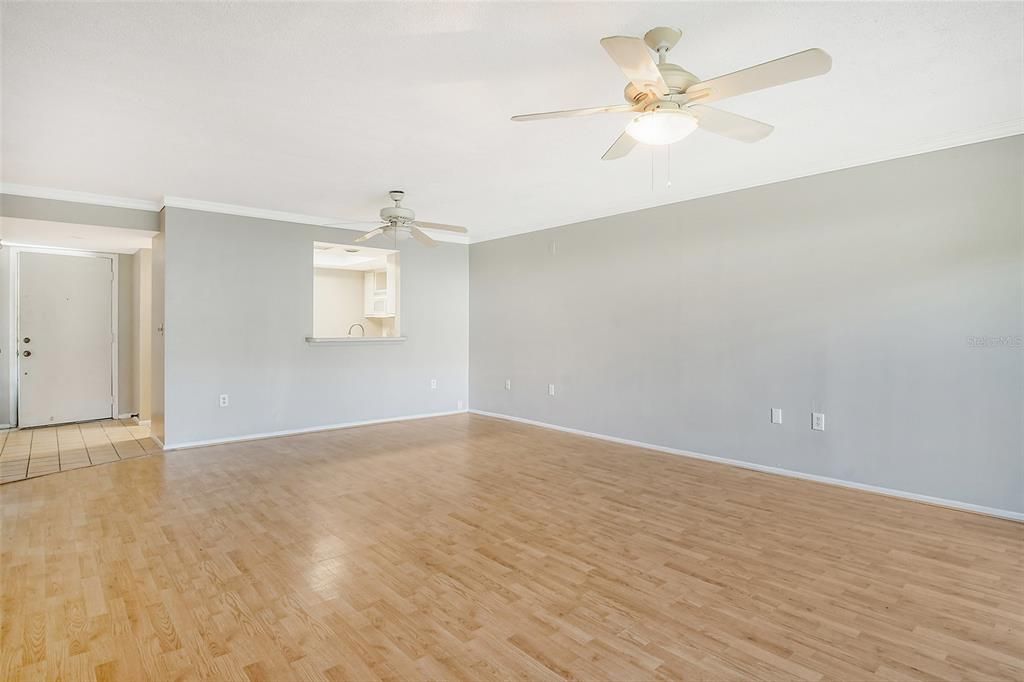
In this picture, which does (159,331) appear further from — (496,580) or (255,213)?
(496,580)

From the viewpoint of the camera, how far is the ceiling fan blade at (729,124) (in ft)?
7.04

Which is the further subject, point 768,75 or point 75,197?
point 75,197

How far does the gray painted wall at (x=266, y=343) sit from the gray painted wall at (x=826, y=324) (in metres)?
1.98

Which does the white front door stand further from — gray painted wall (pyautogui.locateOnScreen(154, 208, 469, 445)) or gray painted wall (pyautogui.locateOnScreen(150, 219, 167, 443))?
gray painted wall (pyautogui.locateOnScreen(154, 208, 469, 445))

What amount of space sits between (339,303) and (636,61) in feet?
22.8

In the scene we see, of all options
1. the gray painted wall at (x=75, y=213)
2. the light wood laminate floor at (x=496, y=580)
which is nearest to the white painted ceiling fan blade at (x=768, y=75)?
the light wood laminate floor at (x=496, y=580)

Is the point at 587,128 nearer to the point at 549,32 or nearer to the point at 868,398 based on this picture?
the point at 549,32

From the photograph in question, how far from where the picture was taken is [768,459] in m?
4.04

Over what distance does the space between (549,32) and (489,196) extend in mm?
2583

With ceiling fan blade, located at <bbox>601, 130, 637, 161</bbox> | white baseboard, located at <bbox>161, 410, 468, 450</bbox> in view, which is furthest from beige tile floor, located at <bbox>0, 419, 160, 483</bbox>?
ceiling fan blade, located at <bbox>601, 130, 637, 161</bbox>

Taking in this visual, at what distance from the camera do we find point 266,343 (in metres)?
5.21

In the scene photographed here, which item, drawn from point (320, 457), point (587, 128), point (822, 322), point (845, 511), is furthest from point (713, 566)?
point (320, 457)

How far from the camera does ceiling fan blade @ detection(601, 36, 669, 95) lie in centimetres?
163

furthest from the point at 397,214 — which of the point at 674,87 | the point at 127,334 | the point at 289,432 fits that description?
Result: the point at 127,334
